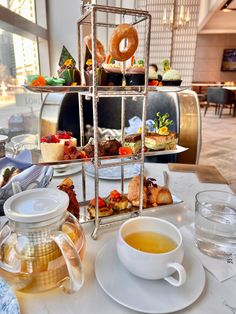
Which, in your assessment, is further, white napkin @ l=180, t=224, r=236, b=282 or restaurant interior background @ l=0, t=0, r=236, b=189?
restaurant interior background @ l=0, t=0, r=236, b=189

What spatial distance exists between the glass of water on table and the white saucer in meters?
0.05

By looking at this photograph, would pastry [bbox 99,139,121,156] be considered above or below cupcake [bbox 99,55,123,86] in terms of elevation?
below

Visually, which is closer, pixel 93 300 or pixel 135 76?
pixel 93 300

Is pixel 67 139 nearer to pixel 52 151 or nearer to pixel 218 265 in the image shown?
pixel 52 151

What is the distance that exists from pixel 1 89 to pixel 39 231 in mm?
1375

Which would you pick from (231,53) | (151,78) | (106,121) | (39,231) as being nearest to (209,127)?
(106,121)

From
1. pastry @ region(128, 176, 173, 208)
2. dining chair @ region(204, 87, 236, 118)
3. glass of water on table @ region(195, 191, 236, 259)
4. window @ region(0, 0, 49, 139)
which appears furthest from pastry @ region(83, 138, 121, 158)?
dining chair @ region(204, 87, 236, 118)

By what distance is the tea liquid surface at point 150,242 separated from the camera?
39 centimetres

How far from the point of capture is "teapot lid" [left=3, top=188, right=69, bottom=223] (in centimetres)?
32

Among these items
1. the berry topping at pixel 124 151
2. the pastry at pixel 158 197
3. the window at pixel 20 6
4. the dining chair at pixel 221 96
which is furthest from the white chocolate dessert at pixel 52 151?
the dining chair at pixel 221 96

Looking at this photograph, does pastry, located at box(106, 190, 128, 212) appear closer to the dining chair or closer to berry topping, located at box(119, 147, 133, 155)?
berry topping, located at box(119, 147, 133, 155)

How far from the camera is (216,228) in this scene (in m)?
0.46

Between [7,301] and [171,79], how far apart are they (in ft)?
1.72

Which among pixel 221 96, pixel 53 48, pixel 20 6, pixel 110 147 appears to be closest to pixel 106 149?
pixel 110 147
